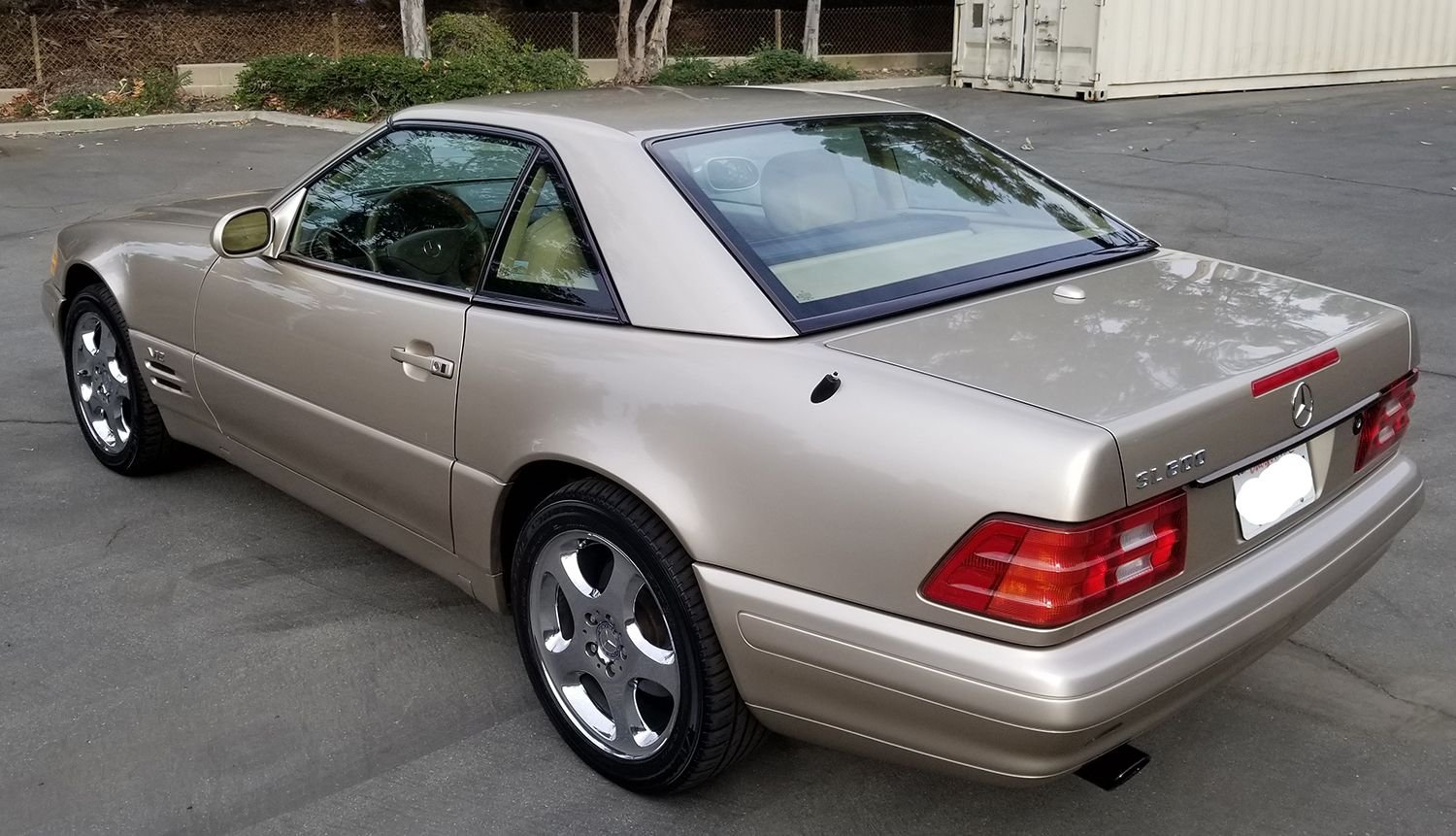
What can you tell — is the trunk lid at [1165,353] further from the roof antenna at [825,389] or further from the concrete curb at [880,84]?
the concrete curb at [880,84]

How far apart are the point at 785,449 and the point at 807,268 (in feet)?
1.93

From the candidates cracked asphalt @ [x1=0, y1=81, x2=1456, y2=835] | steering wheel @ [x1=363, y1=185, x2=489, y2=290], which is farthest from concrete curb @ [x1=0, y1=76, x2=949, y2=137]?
steering wheel @ [x1=363, y1=185, x2=489, y2=290]

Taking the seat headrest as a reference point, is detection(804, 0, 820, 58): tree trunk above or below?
above

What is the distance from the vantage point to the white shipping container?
18266 millimetres

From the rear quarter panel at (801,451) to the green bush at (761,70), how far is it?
17795 mm

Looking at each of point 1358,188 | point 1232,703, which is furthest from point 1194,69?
point 1232,703

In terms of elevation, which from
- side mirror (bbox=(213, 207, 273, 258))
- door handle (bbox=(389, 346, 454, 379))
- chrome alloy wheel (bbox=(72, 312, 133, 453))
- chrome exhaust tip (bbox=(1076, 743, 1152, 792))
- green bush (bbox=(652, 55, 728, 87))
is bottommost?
chrome exhaust tip (bbox=(1076, 743, 1152, 792))

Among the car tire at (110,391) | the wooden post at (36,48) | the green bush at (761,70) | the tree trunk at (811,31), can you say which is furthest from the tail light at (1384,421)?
the tree trunk at (811,31)

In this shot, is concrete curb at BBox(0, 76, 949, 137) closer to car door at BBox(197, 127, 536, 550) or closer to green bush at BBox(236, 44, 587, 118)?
green bush at BBox(236, 44, 587, 118)

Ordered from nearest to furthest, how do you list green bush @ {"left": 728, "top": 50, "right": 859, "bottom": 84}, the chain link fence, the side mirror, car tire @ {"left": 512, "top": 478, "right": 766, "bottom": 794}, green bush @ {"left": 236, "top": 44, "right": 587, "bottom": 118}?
1. car tire @ {"left": 512, "top": 478, "right": 766, "bottom": 794}
2. the side mirror
3. green bush @ {"left": 236, "top": 44, "right": 587, "bottom": 118}
4. the chain link fence
5. green bush @ {"left": 728, "top": 50, "right": 859, "bottom": 84}

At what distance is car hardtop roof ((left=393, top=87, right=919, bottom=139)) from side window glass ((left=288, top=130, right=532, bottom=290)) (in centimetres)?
8

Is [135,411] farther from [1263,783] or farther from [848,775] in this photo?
[1263,783]

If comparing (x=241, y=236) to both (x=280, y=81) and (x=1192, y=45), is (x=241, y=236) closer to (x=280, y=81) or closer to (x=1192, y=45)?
(x=280, y=81)

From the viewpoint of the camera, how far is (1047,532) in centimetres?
224
